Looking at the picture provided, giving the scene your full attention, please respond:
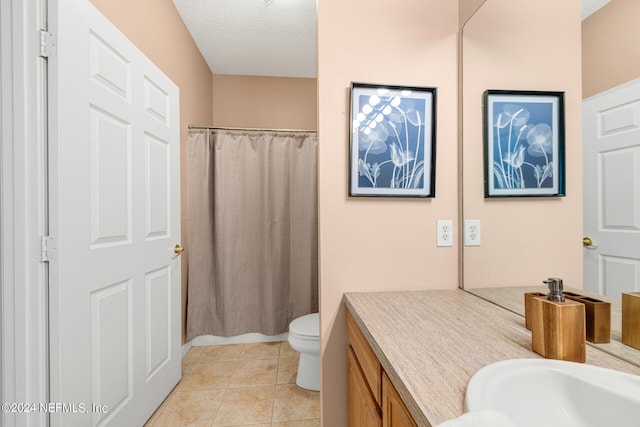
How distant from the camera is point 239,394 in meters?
1.68

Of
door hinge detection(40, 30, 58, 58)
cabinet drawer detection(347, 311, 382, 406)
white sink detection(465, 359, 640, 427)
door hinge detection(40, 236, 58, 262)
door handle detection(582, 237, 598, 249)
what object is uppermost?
door hinge detection(40, 30, 58, 58)

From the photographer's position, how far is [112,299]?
3.92ft

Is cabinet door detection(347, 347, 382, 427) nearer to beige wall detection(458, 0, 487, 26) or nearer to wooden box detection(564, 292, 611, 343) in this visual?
wooden box detection(564, 292, 611, 343)

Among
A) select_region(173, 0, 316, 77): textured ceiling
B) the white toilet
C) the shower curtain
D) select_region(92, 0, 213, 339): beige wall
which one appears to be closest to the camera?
select_region(92, 0, 213, 339): beige wall

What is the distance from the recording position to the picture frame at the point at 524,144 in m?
0.81

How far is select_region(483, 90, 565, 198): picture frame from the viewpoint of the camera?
81 cm

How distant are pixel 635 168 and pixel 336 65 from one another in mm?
965

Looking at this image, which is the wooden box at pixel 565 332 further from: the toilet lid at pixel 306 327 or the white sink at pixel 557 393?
the toilet lid at pixel 306 327

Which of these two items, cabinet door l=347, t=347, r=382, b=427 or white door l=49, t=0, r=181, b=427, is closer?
cabinet door l=347, t=347, r=382, b=427

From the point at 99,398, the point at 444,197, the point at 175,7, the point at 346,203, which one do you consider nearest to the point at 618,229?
the point at 444,197

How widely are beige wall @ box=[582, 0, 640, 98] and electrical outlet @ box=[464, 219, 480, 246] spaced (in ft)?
1.80

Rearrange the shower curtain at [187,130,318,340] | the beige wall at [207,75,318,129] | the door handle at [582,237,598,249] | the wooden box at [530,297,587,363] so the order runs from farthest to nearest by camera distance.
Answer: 1. the beige wall at [207,75,318,129]
2. the shower curtain at [187,130,318,340]
3. the door handle at [582,237,598,249]
4. the wooden box at [530,297,587,363]

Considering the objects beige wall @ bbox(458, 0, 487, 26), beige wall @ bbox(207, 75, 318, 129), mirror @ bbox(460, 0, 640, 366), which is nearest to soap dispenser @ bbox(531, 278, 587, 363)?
mirror @ bbox(460, 0, 640, 366)

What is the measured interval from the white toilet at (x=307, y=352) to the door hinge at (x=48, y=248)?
1265 millimetres
